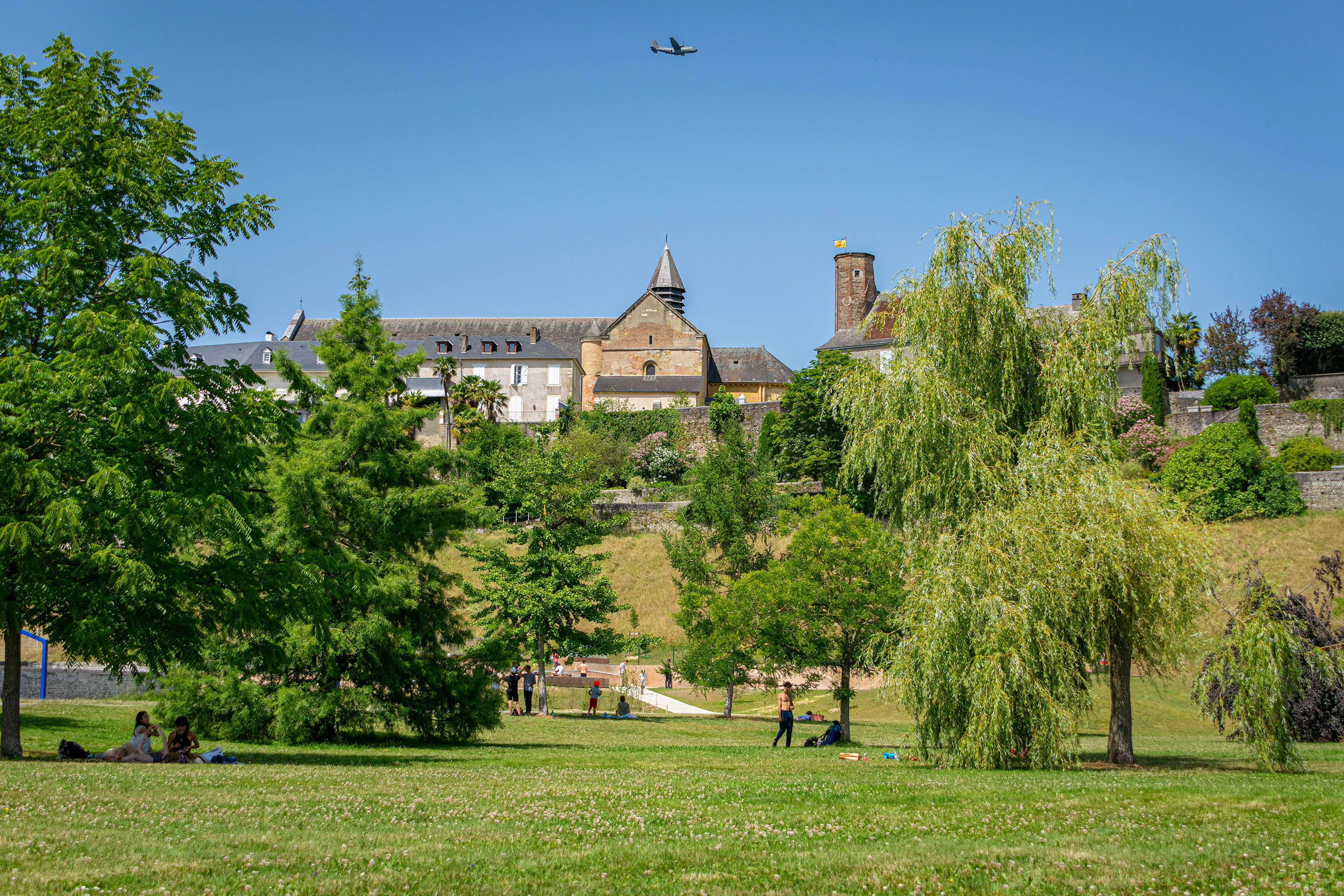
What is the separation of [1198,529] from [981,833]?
935cm

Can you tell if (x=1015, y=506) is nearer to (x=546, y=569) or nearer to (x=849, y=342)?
(x=546, y=569)

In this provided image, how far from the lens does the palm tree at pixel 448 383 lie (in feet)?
219

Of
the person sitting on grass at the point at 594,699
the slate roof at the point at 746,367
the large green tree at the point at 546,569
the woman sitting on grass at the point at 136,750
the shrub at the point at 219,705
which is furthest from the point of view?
the slate roof at the point at 746,367

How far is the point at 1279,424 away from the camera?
48.7m

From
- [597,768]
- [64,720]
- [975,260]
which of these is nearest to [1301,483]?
[975,260]

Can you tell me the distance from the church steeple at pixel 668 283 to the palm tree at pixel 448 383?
23.0 meters

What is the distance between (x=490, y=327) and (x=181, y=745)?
79.4 metres

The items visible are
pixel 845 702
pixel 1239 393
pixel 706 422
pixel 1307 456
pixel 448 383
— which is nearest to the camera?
pixel 845 702

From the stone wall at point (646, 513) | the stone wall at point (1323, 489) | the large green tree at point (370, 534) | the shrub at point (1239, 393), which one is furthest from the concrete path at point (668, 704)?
the shrub at point (1239, 393)

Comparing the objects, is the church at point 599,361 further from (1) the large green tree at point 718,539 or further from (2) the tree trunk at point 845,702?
(2) the tree trunk at point 845,702

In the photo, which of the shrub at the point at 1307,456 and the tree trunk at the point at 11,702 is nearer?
the tree trunk at the point at 11,702

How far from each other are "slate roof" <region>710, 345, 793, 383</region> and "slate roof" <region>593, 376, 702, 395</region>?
5751 millimetres

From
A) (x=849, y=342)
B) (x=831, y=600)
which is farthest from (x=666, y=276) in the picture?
(x=831, y=600)

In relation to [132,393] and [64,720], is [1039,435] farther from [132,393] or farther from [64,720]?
[64,720]
